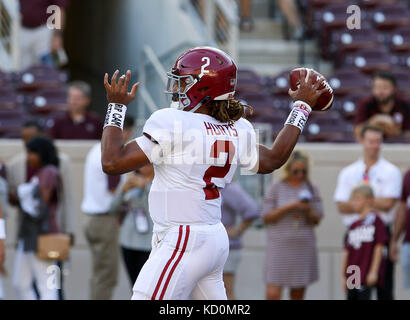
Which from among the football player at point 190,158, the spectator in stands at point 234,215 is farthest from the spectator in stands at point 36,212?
the football player at point 190,158

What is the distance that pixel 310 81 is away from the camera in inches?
178

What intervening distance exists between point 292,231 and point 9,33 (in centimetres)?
691

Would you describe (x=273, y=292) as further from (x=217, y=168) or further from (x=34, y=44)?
(x=34, y=44)

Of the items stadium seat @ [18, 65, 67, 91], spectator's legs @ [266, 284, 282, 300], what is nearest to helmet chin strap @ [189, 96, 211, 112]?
spectator's legs @ [266, 284, 282, 300]

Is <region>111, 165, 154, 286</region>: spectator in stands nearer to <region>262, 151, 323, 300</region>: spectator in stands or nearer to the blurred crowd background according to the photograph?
the blurred crowd background

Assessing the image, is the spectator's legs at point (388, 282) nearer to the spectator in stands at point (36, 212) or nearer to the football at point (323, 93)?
the spectator in stands at point (36, 212)

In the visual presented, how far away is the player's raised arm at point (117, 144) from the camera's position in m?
4.20

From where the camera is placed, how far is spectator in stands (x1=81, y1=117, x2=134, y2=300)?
8016 mm

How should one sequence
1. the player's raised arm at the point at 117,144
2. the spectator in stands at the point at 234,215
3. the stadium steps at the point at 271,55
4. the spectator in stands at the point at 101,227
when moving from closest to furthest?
1. the player's raised arm at the point at 117,144
2. the spectator in stands at the point at 234,215
3. the spectator in stands at the point at 101,227
4. the stadium steps at the point at 271,55

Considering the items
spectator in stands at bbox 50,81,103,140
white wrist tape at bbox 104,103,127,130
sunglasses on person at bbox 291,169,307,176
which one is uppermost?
spectator in stands at bbox 50,81,103,140

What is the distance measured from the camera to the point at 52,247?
714cm

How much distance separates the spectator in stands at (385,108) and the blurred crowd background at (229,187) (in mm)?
13

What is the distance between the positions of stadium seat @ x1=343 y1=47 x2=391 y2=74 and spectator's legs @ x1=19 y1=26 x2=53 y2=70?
3.97 metres
